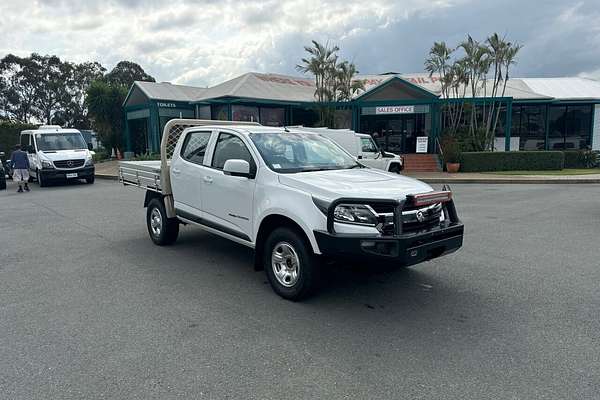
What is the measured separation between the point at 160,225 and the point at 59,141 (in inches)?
543

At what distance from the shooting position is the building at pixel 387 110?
85.1 feet

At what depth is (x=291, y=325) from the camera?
169 inches

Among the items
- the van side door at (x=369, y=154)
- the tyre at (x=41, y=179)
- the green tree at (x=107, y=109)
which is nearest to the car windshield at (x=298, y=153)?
the van side door at (x=369, y=154)

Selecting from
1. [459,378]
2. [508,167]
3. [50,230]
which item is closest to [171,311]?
[459,378]

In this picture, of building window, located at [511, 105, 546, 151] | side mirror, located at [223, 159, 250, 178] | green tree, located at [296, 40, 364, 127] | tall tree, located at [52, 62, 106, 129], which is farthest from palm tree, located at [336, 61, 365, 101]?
tall tree, located at [52, 62, 106, 129]

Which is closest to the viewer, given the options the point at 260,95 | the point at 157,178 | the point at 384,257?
the point at 384,257

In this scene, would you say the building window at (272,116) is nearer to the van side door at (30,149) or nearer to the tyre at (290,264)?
the van side door at (30,149)

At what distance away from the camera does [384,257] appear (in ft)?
13.9

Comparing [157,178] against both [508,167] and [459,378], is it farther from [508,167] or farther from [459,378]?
[508,167]

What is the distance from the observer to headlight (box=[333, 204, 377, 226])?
4.35 metres

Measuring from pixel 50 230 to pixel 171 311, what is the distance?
5552 millimetres

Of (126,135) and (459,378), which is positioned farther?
(126,135)

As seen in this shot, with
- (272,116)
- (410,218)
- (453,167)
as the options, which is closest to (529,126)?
(453,167)

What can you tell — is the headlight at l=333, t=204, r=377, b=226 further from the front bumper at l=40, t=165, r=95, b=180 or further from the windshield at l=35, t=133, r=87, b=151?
Result: the windshield at l=35, t=133, r=87, b=151
